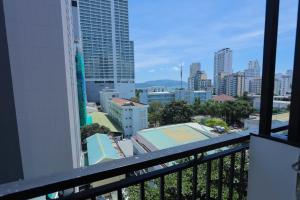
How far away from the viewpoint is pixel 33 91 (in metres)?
5.35

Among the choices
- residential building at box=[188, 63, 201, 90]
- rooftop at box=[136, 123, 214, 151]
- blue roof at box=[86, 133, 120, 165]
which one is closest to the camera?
blue roof at box=[86, 133, 120, 165]

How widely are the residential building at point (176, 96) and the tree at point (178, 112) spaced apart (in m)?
7.45

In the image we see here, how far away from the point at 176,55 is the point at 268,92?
115 feet

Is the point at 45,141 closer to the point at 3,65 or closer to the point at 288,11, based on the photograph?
the point at 3,65

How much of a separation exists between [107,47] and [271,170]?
1399 inches

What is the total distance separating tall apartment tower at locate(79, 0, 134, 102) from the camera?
28.5m

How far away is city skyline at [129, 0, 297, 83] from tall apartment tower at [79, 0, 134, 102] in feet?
6.65

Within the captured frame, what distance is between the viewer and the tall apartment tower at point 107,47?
2850 centimetres

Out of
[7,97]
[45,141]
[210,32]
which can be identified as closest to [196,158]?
[7,97]

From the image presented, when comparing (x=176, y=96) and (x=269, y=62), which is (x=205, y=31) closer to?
(x=176, y=96)

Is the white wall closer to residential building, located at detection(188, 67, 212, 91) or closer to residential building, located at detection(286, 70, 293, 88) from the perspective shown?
residential building, located at detection(286, 70, 293, 88)

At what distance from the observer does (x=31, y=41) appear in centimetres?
513

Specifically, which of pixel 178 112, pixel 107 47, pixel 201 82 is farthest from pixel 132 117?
pixel 201 82

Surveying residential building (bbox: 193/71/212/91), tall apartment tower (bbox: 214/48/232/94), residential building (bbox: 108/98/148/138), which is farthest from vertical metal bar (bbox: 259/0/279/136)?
residential building (bbox: 193/71/212/91)
